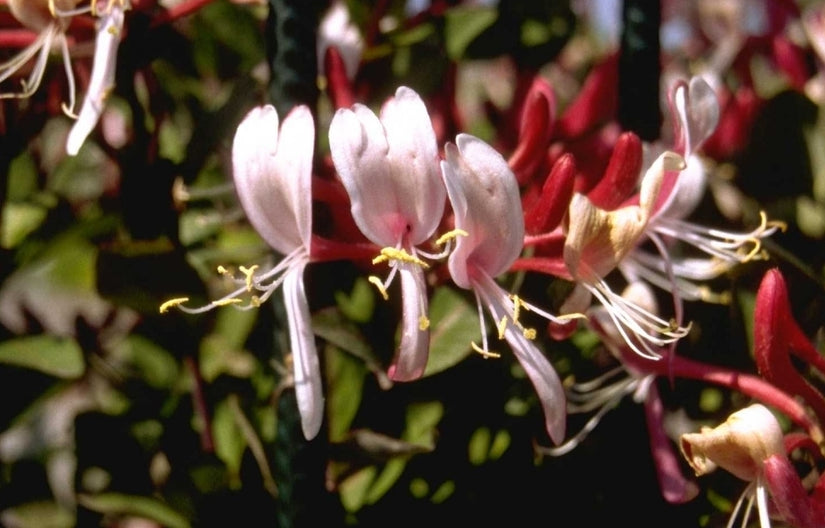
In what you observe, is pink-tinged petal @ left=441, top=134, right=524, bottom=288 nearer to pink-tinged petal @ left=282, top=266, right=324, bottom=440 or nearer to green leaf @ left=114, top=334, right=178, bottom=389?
pink-tinged petal @ left=282, top=266, right=324, bottom=440

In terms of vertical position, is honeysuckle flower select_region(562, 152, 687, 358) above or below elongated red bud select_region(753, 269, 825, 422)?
above

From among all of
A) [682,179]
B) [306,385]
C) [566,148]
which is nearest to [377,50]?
→ [566,148]

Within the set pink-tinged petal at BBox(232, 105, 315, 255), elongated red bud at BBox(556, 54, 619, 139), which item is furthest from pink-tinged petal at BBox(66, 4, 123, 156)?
elongated red bud at BBox(556, 54, 619, 139)

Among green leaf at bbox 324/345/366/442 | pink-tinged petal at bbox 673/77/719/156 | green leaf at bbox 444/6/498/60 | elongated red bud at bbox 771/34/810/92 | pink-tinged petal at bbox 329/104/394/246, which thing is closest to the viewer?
pink-tinged petal at bbox 329/104/394/246

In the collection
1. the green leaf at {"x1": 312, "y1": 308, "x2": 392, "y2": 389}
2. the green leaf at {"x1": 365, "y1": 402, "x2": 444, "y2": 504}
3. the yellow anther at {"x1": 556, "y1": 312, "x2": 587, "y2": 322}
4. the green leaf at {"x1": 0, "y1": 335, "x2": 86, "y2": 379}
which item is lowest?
the green leaf at {"x1": 365, "y1": 402, "x2": 444, "y2": 504}

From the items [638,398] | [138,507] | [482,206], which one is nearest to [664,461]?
[638,398]

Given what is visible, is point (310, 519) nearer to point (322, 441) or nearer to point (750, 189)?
point (322, 441)

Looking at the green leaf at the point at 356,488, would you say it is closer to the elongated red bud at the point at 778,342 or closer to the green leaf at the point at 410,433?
the green leaf at the point at 410,433

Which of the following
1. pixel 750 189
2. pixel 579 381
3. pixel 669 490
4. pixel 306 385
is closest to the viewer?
pixel 306 385
